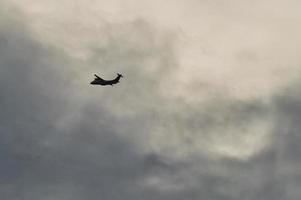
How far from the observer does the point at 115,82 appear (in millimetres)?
139250

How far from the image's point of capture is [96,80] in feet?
457

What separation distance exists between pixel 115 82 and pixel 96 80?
34.3 ft
